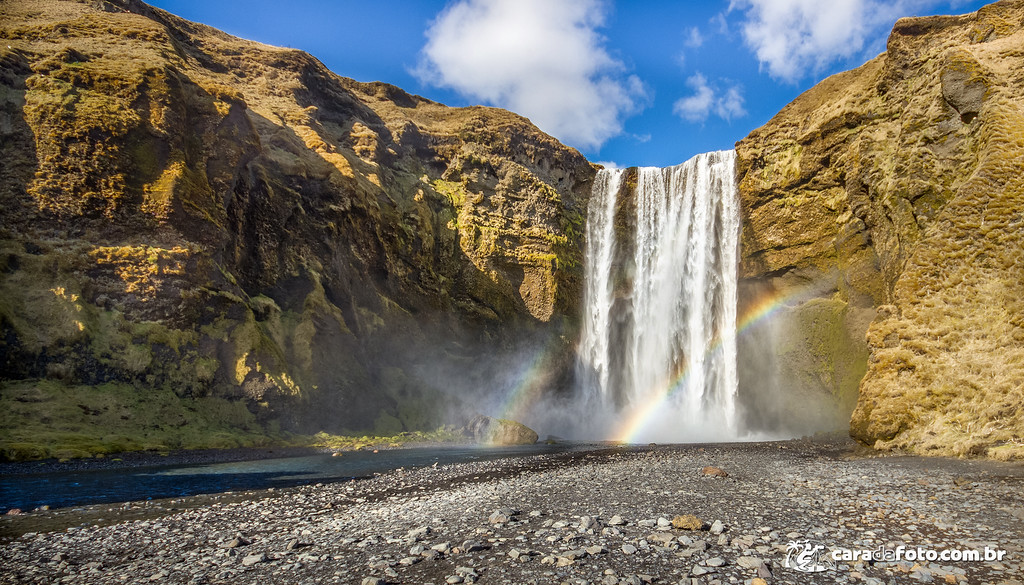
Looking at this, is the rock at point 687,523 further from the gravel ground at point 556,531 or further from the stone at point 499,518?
the stone at point 499,518

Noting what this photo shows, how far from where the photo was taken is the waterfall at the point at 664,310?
39156mm

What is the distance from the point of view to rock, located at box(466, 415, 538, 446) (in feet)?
113

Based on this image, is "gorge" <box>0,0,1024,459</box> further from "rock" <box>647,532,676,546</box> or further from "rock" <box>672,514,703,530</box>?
"rock" <box>647,532,676,546</box>

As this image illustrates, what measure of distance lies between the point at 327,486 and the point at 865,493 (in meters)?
13.2

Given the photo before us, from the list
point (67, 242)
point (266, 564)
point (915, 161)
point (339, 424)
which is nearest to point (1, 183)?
point (67, 242)

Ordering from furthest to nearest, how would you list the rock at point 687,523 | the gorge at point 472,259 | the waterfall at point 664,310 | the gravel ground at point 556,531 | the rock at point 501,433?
the waterfall at point 664,310 < the rock at point 501,433 < the gorge at point 472,259 < the rock at point 687,523 < the gravel ground at point 556,531

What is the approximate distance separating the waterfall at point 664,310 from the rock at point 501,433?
8.33m

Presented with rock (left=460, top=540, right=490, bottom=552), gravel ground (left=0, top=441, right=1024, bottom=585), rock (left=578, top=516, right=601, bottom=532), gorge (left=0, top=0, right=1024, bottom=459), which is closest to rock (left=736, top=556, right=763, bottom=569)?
gravel ground (left=0, top=441, right=1024, bottom=585)

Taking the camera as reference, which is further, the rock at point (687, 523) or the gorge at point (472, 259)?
the gorge at point (472, 259)

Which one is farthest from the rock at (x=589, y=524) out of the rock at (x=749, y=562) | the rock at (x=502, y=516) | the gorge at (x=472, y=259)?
the gorge at (x=472, y=259)

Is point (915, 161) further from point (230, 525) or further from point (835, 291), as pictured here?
point (230, 525)

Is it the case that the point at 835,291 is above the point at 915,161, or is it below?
below

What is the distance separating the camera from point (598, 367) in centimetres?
4709

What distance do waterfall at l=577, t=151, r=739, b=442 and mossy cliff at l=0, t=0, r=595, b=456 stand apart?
3.95 m
